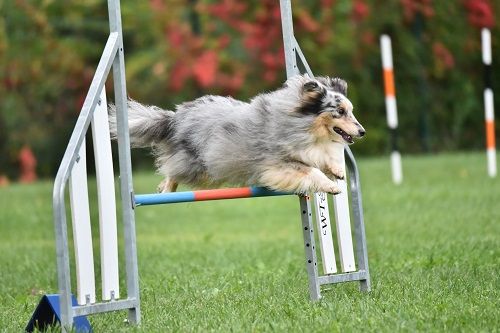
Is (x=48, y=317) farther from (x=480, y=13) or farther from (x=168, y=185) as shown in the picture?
(x=480, y=13)

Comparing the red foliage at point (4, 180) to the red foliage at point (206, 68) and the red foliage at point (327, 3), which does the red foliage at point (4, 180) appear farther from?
the red foliage at point (327, 3)

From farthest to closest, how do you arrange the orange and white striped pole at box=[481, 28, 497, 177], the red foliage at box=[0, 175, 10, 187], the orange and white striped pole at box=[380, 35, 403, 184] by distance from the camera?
the red foliage at box=[0, 175, 10, 187], the orange and white striped pole at box=[481, 28, 497, 177], the orange and white striped pole at box=[380, 35, 403, 184]

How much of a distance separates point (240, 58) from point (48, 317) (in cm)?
1721

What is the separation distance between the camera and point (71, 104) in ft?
70.4

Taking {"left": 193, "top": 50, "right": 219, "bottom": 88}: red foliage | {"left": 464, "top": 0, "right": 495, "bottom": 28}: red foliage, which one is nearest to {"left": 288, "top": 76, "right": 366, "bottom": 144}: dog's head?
{"left": 193, "top": 50, "right": 219, "bottom": 88}: red foliage

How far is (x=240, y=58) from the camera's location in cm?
2158

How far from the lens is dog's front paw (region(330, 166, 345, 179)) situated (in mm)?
5055

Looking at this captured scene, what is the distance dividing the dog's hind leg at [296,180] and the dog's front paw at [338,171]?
0.55 feet

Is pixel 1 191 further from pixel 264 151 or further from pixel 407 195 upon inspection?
pixel 264 151

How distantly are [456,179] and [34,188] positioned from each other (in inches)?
260

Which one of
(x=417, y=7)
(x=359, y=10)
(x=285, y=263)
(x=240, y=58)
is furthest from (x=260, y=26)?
(x=285, y=263)

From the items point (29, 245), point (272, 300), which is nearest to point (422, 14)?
point (29, 245)

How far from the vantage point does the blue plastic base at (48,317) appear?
A: 14.6ft

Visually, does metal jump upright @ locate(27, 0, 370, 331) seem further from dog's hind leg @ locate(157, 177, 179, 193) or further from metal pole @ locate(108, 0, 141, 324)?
dog's hind leg @ locate(157, 177, 179, 193)
